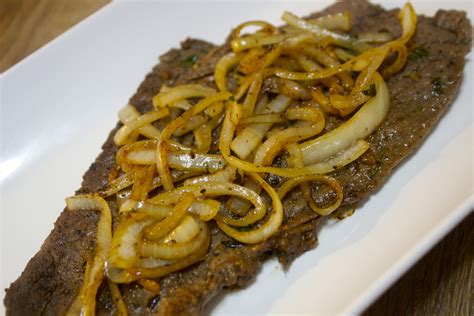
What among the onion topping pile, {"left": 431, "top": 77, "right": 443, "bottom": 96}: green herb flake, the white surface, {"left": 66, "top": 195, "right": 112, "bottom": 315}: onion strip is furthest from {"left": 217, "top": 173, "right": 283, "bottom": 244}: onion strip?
{"left": 431, "top": 77, "right": 443, "bottom": 96}: green herb flake

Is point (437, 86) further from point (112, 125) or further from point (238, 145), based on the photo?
point (112, 125)

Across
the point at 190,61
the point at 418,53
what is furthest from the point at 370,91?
the point at 190,61

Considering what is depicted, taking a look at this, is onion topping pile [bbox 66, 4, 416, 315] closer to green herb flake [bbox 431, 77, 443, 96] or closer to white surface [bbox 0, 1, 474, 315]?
green herb flake [bbox 431, 77, 443, 96]

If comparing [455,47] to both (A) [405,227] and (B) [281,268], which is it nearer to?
(A) [405,227]

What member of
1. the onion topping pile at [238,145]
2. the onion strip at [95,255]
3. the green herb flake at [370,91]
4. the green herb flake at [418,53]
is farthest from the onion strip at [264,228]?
the green herb flake at [418,53]

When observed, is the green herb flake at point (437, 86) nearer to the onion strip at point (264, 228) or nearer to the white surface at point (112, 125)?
the white surface at point (112, 125)
